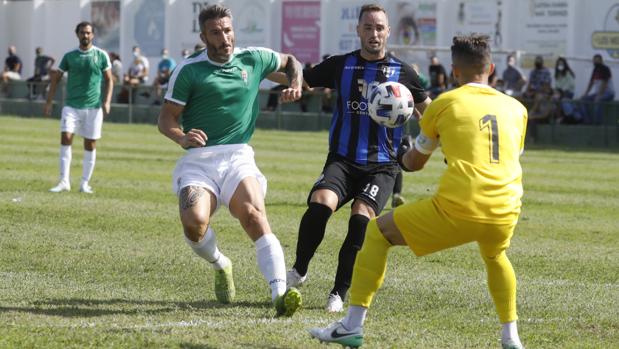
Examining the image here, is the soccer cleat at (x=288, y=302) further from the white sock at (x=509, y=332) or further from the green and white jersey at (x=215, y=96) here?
the white sock at (x=509, y=332)

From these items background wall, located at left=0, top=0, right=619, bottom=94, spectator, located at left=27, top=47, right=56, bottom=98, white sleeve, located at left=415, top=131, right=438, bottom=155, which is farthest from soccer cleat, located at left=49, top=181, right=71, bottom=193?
spectator, located at left=27, top=47, right=56, bottom=98

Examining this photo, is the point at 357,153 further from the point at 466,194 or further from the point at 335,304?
the point at 466,194

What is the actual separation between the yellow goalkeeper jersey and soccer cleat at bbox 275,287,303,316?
4.78 feet

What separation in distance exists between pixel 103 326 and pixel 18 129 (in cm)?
2529

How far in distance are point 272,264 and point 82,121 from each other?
9675mm

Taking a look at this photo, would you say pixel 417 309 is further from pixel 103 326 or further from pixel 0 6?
pixel 0 6

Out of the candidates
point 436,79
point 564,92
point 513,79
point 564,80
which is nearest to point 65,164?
point 436,79

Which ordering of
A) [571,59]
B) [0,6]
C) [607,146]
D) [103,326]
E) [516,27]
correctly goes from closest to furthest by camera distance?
[103,326] < [607,146] < [571,59] < [516,27] < [0,6]

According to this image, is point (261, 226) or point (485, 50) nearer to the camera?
point (485, 50)

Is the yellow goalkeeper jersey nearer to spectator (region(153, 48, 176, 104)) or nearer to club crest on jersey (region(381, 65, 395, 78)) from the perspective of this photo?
club crest on jersey (region(381, 65, 395, 78))

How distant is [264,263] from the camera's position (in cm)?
826

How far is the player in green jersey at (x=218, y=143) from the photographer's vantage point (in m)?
8.34

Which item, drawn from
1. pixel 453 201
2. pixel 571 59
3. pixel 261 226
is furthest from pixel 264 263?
pixel 571 59

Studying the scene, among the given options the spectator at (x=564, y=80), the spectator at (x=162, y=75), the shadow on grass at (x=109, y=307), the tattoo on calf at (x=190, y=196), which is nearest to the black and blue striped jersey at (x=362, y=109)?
the tattoo on calf at (x=190, y=196)
